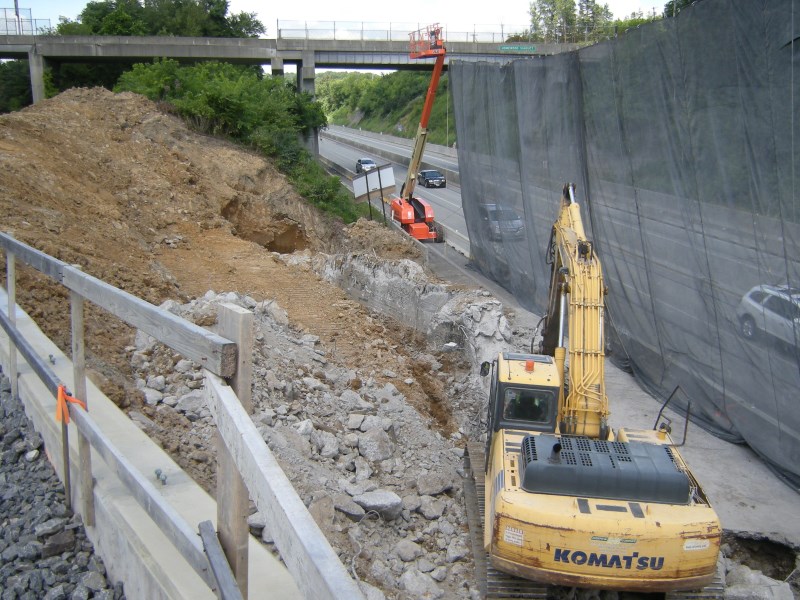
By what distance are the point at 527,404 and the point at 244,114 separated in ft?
67.6

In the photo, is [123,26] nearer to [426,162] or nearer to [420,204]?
[426,162]

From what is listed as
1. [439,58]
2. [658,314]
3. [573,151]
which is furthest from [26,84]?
[658,314]

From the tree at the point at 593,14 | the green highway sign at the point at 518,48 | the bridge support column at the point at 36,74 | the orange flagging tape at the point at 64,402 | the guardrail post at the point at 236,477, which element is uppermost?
the tree at the point at 593,14

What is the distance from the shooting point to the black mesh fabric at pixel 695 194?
32.9ft

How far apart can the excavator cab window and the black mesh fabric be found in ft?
12.2

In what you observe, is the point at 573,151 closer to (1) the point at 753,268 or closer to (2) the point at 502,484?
(1) the point at 753,268

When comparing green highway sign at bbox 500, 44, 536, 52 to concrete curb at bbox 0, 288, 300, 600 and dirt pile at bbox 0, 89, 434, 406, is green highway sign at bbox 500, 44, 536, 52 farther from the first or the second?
concrete curb at bbox 0, 288, 300, 600

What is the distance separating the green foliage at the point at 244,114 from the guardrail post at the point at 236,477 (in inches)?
933

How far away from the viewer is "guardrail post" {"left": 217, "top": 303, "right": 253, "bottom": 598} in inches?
89.9

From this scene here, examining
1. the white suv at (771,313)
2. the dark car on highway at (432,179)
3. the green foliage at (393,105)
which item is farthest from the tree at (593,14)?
the white suv at (771,313)

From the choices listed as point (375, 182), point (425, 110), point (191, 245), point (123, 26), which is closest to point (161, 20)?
point (123, 26)

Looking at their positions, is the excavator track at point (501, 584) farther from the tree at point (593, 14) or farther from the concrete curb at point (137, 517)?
the tree at point (593, 14)

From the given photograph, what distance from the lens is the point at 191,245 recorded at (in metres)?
18.4

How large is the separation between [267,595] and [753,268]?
9.65 metres
